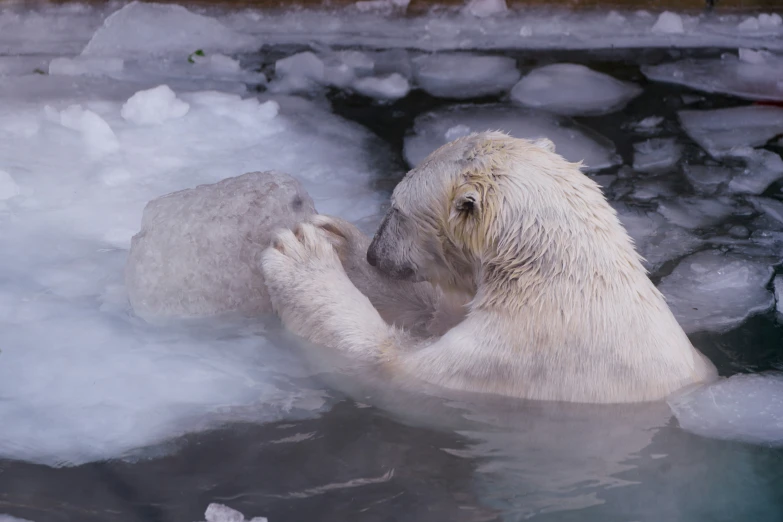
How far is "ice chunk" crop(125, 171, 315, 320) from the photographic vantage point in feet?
11.2

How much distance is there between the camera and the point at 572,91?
6090mm

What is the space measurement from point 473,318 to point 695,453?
83 cm

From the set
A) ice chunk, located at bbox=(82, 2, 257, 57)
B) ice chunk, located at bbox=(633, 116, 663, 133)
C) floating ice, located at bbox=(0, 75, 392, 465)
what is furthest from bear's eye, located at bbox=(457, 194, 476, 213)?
ice chunk, located at bbox=(82, 2, 257, 57)

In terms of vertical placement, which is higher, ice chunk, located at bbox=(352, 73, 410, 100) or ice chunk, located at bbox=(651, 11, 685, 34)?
ice chunk, located at bbox=(651, 11, 685, 34)

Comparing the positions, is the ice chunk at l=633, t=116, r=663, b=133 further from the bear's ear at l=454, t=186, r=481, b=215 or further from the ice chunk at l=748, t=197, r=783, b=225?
the bear's ear at l=454, t=186, r=481, b=215

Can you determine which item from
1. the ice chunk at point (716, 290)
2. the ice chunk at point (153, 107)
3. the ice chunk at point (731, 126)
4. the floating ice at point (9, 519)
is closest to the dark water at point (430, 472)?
the floating ice at point (9, 519)

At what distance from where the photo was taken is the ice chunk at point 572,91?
5.90 m

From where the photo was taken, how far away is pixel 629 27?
23.6 feet

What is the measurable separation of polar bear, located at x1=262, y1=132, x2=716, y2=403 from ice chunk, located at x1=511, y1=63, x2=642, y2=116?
2.83 m

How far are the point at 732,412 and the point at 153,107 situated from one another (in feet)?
11.9

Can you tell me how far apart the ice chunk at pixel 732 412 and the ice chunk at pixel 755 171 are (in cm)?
198

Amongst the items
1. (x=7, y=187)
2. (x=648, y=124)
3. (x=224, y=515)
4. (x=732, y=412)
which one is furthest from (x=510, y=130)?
(x=224, y=515)

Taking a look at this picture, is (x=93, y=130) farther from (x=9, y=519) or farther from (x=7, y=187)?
(x=9, y=519)

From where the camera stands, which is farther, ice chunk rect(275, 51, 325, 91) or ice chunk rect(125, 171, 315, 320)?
ice chunk rect(275, 51, 325, 91)
